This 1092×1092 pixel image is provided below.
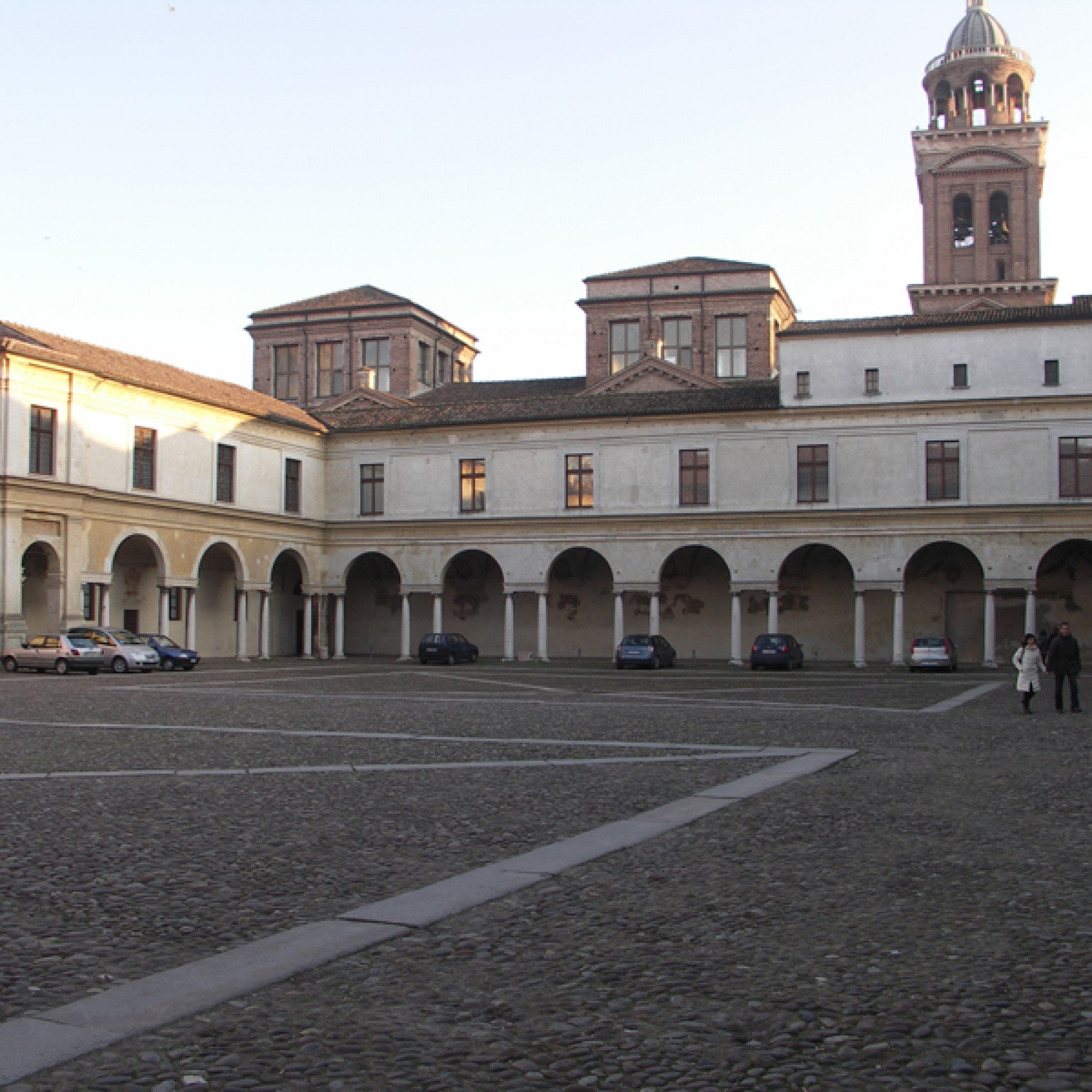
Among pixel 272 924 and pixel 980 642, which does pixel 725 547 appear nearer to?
pixel 980 642

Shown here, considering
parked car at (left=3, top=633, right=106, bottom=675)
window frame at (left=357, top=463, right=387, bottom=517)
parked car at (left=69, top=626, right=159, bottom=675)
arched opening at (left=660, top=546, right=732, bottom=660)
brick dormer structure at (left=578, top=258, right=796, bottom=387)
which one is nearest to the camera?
parked car at (left=3, top=633, right=106, bottom=675)

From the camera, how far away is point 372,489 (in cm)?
4547

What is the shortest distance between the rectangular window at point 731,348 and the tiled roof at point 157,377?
17.2 meters

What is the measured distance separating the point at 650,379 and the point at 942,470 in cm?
1390

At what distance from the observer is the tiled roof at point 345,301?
58.6 m

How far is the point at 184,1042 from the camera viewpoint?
13.4 ft

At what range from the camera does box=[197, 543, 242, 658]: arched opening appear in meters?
41.7

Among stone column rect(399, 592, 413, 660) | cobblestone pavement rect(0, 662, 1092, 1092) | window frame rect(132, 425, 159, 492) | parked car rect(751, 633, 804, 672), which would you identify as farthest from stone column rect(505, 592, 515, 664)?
cobblestone pavement rect(0, 662, 1092, 1092)

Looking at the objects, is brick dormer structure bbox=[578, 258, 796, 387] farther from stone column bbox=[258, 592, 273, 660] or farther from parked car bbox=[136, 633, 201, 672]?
parked car bbox=[136, 633, 201, 672]

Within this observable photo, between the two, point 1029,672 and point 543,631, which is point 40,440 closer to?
point 543,631

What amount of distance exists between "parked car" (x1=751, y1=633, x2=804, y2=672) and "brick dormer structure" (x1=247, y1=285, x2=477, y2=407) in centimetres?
2606

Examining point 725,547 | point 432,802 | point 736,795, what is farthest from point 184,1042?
point 725,547

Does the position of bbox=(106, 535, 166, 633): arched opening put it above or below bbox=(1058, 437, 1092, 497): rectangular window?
below

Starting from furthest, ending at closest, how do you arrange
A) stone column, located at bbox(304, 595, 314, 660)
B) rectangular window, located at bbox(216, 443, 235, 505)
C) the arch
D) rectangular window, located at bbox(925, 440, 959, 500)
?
stone column, located at bbox(304, 595, 314, 660)
rectangular window, located at bbox(216, 443, 235, 505)
rectangular window, located at bbox(925, 440, 959, 500)
the arch
